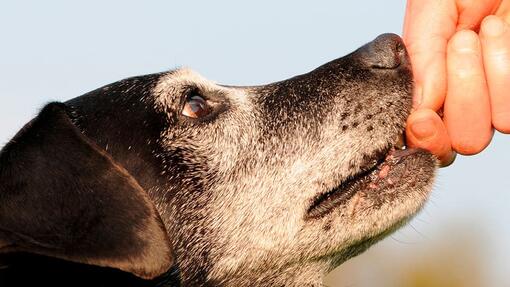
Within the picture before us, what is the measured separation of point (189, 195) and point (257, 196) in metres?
0.39

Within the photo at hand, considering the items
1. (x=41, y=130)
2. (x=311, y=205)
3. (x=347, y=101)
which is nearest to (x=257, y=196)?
(x=311, y=205)

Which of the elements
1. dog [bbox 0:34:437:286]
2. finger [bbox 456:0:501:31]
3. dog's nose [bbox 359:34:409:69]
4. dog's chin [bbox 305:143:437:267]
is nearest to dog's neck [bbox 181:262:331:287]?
dog [bbox 0:34:437:286]

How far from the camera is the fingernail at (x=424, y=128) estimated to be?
20.9ft

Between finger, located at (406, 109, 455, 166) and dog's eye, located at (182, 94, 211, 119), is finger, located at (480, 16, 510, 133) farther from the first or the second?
dog's eye, located at (182, 94, 211, 119)

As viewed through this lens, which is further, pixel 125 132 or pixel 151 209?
pixel 125 132

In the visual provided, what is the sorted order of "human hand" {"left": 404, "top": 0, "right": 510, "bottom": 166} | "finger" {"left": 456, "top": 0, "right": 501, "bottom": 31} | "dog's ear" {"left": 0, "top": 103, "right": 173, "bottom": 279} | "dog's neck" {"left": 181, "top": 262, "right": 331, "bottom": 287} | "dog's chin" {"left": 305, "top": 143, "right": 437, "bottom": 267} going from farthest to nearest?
"finger" {"left": 456, "top": 0, "right": 501, "bottom": 31} < "human hand" {"left": 404, "top": 0, "right": 510, "bottom": 166} < "dog's neck" {"left": 181, "top": 262, "right": 331, "bottom": 287} < "dog's chin" {"left": 305, "top": 143, "right": 437, "bottom": 267} < "dog's ear" {"left": 0, "top": 103, "right": 173, "bottom": 279}

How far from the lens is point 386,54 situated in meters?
6.61

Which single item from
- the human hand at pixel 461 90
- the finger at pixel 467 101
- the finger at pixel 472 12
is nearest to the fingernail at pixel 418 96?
the human hand at pixel 461 90

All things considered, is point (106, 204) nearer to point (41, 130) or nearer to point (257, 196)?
point (41, 130)

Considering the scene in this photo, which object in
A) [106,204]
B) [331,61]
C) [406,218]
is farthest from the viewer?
[331,61]

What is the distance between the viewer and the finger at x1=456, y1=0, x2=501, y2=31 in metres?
7.02

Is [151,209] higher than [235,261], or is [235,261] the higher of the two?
[151,209]

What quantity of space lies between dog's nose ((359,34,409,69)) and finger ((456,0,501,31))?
0.59 metres

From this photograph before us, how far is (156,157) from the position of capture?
21.1ft
